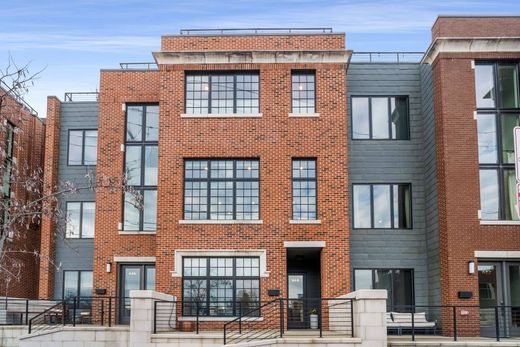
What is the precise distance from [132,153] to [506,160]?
13613mm

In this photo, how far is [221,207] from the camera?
79.6ft

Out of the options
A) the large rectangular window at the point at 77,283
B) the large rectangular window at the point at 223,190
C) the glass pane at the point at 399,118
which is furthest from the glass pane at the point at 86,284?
the glass pane at the point at 399,118

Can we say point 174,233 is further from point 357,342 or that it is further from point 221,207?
point 357,342

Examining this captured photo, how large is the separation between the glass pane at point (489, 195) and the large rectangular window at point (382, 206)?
312 cm

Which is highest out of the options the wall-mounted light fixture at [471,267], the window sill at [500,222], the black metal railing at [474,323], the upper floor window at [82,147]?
the upper floor window at [82,147]

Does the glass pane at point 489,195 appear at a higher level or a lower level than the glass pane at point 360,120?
lower

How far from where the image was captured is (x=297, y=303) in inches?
1000

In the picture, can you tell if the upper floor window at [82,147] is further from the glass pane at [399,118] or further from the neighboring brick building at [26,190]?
the glass pane at [399,118]

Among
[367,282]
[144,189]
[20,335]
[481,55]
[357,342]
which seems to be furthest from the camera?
[144,189]

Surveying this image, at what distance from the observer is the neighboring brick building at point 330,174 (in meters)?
23.6

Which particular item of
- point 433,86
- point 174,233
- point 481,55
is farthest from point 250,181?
point 481,55

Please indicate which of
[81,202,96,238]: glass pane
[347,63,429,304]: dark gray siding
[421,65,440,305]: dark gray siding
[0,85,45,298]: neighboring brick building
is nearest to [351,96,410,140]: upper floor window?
[347,63,429,304]: dark gray siding

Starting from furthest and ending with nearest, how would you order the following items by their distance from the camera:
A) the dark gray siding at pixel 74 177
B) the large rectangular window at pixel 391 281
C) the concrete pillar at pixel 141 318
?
the dark gray siding at pixel 74 177
the large rectangular window at pixel 391 281
the concrete pillar at pixel 141 318

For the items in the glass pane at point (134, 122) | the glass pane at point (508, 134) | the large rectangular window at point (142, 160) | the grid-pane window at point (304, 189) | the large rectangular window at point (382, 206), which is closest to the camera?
the glass pane at point (508, 134)
